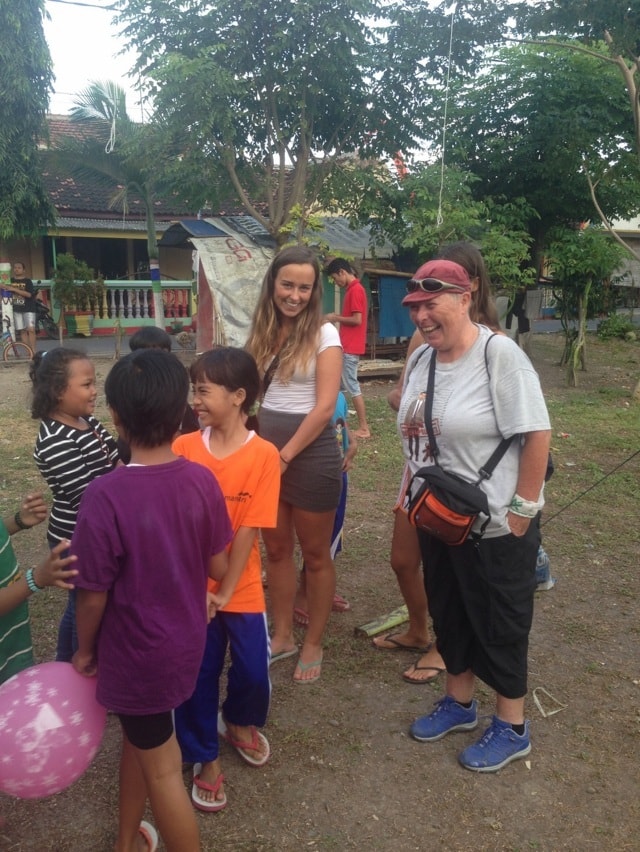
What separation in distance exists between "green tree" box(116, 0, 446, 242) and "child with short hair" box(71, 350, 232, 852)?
29.0 feet

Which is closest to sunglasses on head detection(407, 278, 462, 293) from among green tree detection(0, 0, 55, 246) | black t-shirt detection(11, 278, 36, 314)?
black t-shirt detection(11, 278, 36, 314)

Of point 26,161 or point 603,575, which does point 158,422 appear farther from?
point 26,161

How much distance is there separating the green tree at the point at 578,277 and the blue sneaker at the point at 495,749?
27.8 ft

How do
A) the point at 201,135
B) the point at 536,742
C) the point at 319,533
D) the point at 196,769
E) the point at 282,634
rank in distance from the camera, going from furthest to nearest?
1. the point at 201,135
2. the point at 282,634
3. the point at 319,533
4. the point at 536,742
5. the point at 196,769

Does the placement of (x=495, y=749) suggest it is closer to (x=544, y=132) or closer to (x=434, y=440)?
(x=434, y=440)

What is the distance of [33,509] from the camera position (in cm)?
214

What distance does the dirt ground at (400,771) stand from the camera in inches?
85.0

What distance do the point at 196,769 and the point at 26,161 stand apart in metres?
15.3

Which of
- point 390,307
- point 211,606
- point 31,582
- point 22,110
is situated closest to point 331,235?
point 390,307

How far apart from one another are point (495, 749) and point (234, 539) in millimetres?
Answer: 1237

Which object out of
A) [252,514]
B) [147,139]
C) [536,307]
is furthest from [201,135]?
[252,514]

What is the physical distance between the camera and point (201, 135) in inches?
393

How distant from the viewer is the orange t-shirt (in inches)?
84.9

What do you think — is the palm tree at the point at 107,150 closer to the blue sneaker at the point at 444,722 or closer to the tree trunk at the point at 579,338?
the tree trunk at the point at 579,338
